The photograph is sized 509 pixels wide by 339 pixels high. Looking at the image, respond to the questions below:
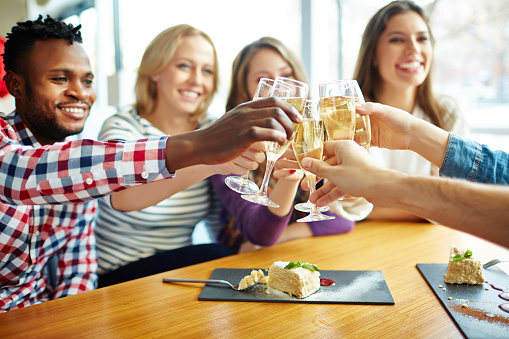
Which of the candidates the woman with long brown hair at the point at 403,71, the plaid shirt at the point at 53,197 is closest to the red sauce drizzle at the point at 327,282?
the plaid shirt at the point at 53,197

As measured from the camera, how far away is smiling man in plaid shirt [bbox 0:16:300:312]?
1059 millimetres

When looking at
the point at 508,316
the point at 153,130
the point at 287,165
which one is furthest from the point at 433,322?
the point at 153,130

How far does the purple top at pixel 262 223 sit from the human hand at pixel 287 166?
→ 9.4 inches

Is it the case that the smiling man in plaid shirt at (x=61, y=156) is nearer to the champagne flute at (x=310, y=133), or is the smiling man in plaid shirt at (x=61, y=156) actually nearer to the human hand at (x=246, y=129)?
the human hand at (x=246, y=129)

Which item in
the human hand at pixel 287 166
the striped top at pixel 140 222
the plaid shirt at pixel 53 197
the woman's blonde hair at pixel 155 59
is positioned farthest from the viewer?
the woman's blonde hair at pixel 155 59

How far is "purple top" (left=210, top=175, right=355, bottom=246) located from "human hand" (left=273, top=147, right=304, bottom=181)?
240 millimetres

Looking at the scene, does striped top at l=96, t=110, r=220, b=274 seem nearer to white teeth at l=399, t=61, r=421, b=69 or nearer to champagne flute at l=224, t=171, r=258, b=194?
champagne flute at l=224, t=171, r=258, b=194

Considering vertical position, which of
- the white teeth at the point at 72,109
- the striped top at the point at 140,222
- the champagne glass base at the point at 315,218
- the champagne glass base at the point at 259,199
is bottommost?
the striped top at the point at 140,222

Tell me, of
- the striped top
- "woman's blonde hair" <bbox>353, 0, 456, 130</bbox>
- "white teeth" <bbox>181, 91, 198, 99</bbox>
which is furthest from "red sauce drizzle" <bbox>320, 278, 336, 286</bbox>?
"woman's blonde hair" <bbox>353, 0, 456, 130</bbox>

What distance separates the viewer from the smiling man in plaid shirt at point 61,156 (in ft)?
3.47

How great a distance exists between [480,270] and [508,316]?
0.23 m

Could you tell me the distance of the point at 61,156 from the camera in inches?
45.8

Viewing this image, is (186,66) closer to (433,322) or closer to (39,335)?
(39,335)

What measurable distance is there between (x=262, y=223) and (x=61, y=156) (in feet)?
2.75
